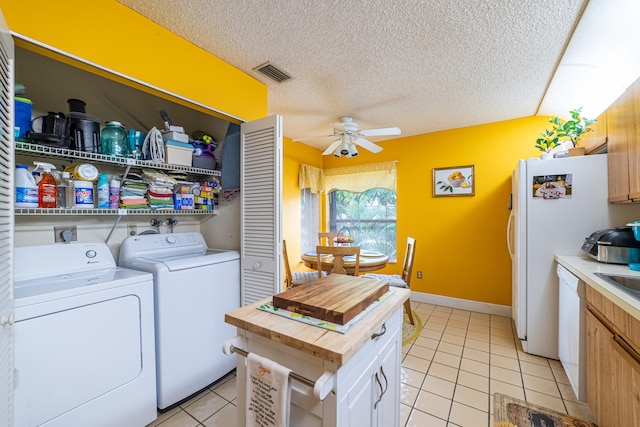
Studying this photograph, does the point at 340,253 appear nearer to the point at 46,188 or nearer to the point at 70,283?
the point at 70,283

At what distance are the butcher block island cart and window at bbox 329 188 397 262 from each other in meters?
3.18

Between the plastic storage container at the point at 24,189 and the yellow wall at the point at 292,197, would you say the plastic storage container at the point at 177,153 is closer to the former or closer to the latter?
the plastic storage container at the point at 24,189

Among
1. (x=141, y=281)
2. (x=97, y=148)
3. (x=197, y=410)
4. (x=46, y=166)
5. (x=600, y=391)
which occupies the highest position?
(x=97, y=148)

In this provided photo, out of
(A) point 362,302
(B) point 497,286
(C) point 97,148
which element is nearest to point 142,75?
(C) point 97,148

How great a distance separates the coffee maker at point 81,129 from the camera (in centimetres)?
159

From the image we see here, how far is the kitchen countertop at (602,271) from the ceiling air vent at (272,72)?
2.51 m

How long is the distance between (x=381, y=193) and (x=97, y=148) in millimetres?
3658

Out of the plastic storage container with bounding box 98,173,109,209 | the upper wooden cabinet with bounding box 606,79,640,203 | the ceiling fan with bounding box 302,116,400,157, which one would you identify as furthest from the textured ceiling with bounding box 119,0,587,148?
the plastic storage container with bounding box 98,173,109,209

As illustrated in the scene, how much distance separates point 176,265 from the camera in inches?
68.0

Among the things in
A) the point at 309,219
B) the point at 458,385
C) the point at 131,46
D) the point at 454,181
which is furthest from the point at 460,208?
the point at 131,46

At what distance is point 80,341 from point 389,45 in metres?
2.57

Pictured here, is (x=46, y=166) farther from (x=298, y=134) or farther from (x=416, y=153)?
(x=416, y=153)

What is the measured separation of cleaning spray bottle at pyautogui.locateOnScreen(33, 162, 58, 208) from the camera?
1.49 metres

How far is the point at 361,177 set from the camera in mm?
4371
